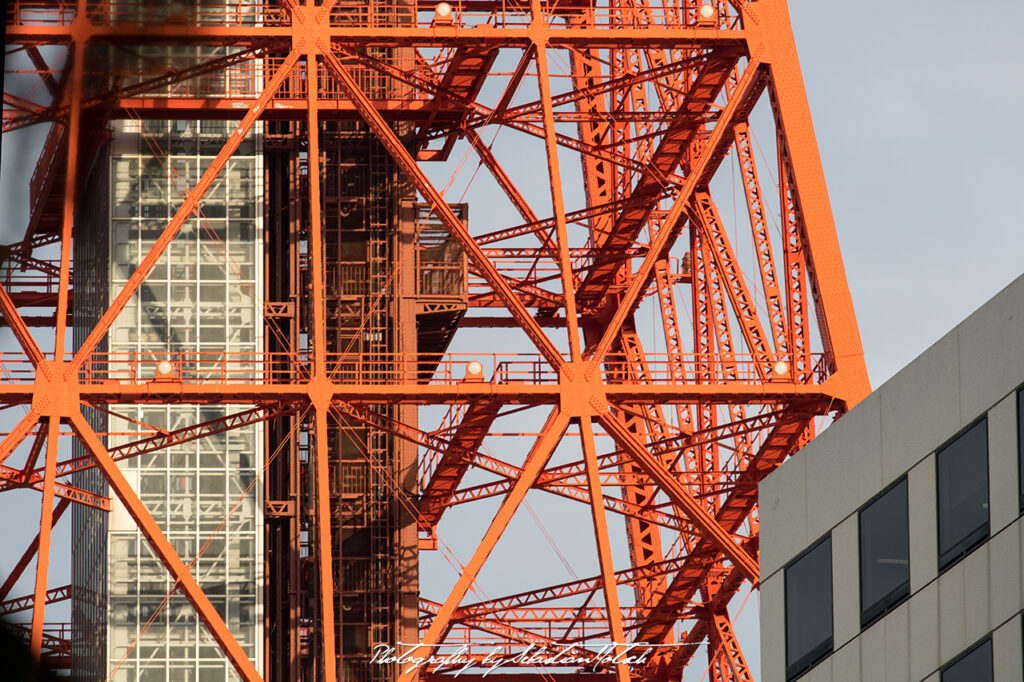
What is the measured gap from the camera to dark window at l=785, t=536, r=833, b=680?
66.7 feet

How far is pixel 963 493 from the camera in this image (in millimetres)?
17422

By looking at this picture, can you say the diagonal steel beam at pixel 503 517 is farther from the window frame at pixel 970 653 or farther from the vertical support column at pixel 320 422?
the window frame at pixel 970 653

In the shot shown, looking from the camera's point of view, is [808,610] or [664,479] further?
[664,479]

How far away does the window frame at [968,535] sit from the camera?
16.9 metres

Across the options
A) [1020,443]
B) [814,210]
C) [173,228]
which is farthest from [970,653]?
[173,228]

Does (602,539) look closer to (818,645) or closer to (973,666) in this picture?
(818,645)

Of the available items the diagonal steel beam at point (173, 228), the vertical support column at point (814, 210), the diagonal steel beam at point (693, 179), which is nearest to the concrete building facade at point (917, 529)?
the diagonal steel beam at point (693, 179)

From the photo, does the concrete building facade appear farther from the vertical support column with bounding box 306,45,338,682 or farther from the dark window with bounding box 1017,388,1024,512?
the vertical support column with bounding box 306,45,338,682

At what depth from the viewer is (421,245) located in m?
43.1

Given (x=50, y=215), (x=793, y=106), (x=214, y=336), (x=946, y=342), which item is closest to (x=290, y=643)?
(x=214, y=336)

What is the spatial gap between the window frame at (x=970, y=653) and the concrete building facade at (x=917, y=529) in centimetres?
1

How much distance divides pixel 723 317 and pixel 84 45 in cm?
4012

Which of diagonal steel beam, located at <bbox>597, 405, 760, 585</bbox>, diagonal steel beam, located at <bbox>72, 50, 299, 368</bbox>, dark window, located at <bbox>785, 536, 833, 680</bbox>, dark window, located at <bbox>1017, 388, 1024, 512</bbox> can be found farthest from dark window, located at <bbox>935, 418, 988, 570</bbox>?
diagonal steel beam, located at <bbox>72, 50, 299, 368</bbox>

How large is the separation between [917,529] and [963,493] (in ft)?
3.21
